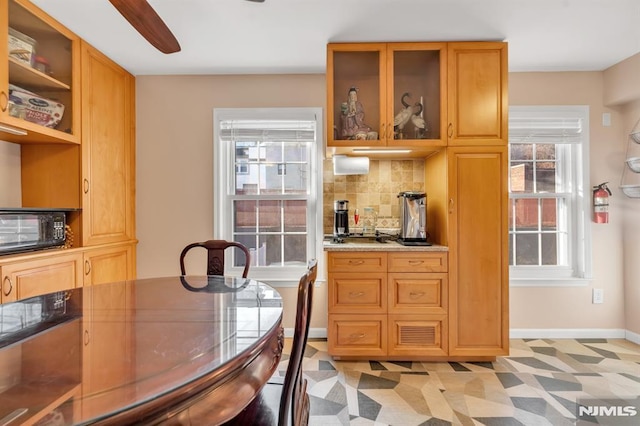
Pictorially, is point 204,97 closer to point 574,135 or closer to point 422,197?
point 422,197

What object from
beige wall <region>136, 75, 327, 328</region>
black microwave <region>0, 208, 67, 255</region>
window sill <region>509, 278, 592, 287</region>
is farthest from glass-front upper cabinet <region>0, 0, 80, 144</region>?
window sill <region>509, 278, 592, 287</region>

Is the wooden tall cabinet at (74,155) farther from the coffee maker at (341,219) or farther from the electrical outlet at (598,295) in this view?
the electrical outlet at (598,295)

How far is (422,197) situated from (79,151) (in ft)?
8.60

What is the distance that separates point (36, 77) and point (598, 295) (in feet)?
15.5

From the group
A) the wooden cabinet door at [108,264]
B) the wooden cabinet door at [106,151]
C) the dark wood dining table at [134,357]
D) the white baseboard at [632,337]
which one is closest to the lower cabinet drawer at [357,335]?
the dark wood dining table at [134,357]

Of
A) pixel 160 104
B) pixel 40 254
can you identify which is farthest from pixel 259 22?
pixel 40 254

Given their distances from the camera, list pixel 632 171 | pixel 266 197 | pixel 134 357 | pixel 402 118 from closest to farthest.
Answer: pixel 134 357, pixel 402 118, pixel 632 171, pixel 266 197

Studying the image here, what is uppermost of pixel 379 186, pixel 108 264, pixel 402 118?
pixel 402 118

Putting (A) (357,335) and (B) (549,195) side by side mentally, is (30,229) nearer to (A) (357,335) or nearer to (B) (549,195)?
(A) (357,335)

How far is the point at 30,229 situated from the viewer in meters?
1.91

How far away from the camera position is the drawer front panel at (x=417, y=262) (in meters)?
2.37

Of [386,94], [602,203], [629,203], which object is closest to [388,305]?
[386,94]

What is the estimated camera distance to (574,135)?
286cm

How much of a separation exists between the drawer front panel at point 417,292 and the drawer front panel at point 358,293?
74 millimetres
